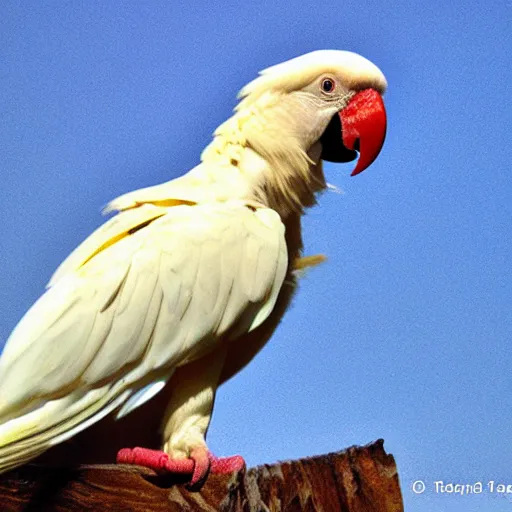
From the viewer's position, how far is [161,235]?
259 cm

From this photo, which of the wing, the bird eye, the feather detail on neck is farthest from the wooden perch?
the bird eye

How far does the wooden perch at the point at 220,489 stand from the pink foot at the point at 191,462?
4 centimetres

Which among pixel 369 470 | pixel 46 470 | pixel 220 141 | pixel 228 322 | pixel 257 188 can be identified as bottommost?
pixel 46 470

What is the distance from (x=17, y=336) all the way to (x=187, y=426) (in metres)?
0.62

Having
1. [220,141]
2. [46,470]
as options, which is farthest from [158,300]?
[220,141]

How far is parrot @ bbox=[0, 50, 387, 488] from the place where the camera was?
231 centimetres

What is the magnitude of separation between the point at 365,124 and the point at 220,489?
1.74 metres

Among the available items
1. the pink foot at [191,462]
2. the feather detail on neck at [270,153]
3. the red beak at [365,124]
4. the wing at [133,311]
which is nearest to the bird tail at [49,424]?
the wing at [133,311]

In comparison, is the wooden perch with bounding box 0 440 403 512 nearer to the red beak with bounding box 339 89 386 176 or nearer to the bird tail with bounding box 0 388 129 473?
the bird tail with bounding box 0 388 129 473

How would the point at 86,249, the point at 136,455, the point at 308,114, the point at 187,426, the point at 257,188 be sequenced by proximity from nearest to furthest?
the point at 136,455 → the point at 187,426 → the point at 86,249 → the point at 257,188 → the point at 308,114

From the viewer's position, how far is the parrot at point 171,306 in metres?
2.31

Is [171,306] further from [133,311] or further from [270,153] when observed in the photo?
[270,153]

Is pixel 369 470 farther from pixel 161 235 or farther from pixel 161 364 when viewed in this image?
pixel 161 235

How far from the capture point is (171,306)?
8.21 feet
